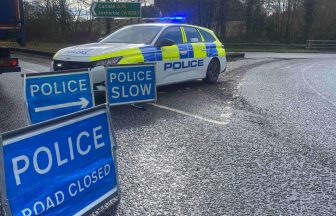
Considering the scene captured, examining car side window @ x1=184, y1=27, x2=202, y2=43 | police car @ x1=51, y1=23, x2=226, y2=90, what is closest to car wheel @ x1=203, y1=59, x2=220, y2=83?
police car @ x1=51, y1=23, x2=226, y2=90

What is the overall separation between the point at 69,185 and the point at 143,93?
4365mm

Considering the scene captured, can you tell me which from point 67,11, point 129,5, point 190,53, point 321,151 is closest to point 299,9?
point 67,11

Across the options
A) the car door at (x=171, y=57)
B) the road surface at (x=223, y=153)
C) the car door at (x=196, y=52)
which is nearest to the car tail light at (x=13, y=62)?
the road surface at (x=223, y=153)

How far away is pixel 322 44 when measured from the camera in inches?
1581

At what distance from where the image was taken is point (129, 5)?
653 inches

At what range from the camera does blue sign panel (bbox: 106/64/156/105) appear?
267 inches

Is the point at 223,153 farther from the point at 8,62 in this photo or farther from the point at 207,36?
the point at 207,36

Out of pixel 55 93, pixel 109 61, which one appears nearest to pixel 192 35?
pixel 109 61

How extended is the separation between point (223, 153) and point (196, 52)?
199 inches

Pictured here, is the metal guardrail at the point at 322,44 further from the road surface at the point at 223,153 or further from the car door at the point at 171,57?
the car door at the point at 171,57

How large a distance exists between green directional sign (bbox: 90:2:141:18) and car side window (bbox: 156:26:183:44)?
7.90 metres

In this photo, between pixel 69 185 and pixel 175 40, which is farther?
pixel 175 40

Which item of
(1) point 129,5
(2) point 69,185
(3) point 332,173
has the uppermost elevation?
(1) point 129,5

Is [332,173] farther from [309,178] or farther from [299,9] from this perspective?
[299,9]
